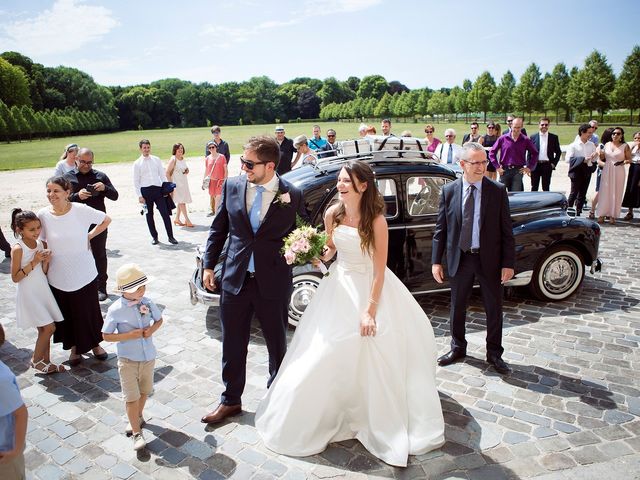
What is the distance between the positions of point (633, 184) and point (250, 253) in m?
12.0

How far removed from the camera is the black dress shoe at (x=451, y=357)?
16.5ft

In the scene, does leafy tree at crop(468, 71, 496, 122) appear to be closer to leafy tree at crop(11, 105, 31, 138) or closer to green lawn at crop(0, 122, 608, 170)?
green lawn at crop(0, 122, 608, 170)

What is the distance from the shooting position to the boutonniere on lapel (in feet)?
12.5

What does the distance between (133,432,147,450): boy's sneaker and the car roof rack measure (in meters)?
3.94

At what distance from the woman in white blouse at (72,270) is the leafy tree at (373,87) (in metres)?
157

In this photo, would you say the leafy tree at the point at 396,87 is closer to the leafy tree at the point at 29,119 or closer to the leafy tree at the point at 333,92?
the leafy tree at the point at 333,92

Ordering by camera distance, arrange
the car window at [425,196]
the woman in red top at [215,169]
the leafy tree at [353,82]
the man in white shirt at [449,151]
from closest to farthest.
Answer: the car window at [425,196] → the man in white shirt at [449,151] → the woman in red top at [215,169] → the leafy tree at [353,82]

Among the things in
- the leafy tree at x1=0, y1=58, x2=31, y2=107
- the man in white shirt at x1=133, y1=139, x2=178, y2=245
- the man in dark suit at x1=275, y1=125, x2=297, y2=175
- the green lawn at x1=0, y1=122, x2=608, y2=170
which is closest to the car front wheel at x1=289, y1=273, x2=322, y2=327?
the man in white shirt at x1=133, y1=139, x2=178, y2=245

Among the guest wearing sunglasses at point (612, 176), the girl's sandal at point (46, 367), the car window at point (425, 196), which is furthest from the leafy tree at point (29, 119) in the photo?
the car window at point (425, 196)

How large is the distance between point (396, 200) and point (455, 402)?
2776 millimetres

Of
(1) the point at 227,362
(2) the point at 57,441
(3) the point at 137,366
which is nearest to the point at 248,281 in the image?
(1) the point at 227,362

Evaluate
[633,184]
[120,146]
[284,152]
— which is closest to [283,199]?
[284,152]

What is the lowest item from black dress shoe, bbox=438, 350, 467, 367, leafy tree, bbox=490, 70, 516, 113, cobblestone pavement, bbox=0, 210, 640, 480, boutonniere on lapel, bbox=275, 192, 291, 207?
cobblestone pavement, bbox=0, 210, 640, 480

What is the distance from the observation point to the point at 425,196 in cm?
633
